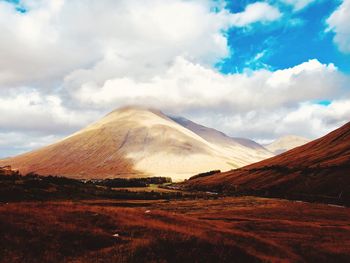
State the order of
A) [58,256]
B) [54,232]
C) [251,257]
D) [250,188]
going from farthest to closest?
[250,188]
[54,232]
[251,257]
[58,256]

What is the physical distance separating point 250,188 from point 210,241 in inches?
5001

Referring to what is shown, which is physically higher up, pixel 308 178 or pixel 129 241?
pixel 308 178

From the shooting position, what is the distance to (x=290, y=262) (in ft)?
111

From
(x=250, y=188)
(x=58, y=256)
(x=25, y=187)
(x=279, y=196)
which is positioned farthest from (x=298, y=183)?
(x=58, y=256)

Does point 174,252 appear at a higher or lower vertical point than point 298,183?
lower

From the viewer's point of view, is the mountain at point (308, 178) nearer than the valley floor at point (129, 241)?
No

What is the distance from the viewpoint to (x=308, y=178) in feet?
455

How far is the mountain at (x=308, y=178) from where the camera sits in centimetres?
12250

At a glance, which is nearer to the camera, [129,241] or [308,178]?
[129,241]

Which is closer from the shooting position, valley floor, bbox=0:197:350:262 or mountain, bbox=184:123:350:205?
valley floor, bbox=0:197:350:262

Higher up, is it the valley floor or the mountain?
the mountain

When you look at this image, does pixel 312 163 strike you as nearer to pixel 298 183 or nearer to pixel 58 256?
pixel 298 183

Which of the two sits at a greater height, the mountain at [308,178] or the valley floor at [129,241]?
the mountain at [308,178]

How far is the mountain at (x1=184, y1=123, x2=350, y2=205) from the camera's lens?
12250cm
